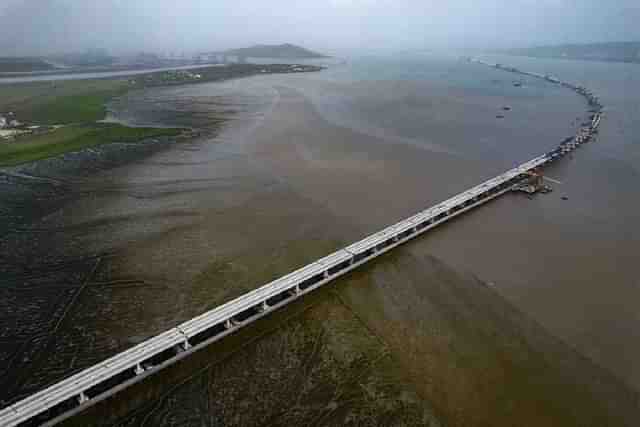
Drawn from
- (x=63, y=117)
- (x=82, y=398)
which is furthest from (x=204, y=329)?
(x=63, y=117)

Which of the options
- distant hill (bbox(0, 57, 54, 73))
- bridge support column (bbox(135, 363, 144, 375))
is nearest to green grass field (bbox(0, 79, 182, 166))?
bridge support column (bbox(135, 363, 144, 375))

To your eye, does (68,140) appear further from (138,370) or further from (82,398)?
(82,398)

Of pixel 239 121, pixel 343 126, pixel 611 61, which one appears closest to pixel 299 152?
pixel 343 126

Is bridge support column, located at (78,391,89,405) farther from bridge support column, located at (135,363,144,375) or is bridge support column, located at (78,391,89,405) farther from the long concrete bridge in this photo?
bridge support column, located at (135,363,144,375)

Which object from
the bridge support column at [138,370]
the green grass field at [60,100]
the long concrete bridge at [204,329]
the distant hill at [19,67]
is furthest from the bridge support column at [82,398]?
the distant hill at [19,67]

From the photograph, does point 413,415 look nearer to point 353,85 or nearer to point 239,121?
point 239,121

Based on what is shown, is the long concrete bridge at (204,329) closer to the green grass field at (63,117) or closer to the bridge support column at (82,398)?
the bridge support column at (82,398)
